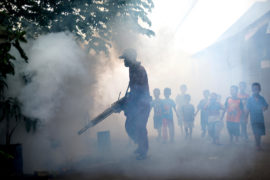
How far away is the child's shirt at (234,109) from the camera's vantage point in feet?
22.5

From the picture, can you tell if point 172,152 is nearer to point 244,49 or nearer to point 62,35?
point 62,35

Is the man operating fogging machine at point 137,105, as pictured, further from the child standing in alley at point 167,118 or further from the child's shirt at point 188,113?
the child's shirt at point 188,113

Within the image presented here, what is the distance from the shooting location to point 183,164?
4973 millimetres

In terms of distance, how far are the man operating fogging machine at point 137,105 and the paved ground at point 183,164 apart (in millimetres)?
455

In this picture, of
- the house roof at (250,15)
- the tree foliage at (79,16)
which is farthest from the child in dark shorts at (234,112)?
the house roof at (250,15)

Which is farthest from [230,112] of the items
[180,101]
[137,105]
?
[137,105]

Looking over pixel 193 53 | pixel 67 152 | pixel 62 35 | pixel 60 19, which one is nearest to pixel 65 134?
pixel 67 152

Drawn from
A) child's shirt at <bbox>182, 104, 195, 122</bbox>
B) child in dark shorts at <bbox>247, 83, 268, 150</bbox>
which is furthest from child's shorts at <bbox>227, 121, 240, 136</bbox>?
child's shirt at <bbox>182, 104, 195, 122</bbox>

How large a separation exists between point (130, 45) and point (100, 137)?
18.1ft

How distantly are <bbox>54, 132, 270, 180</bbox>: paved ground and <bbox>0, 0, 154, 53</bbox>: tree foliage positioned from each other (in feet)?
11.6

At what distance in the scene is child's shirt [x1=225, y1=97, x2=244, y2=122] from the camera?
22.5 feet

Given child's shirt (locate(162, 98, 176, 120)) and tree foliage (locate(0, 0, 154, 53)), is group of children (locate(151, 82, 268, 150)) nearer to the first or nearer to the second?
child's shirt (locate(162, 98, 176, 120))

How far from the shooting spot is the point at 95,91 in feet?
30.1

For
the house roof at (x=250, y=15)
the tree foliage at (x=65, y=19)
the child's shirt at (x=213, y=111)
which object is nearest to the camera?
the tree foliage at (x=65, y=19)
